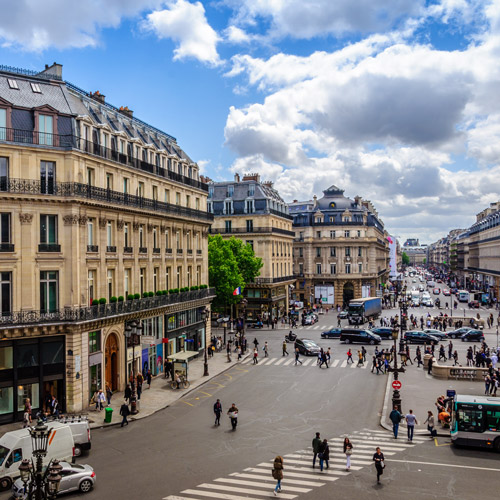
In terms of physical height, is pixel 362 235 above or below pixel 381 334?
above

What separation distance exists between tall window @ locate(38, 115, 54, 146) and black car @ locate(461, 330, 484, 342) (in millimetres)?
46548

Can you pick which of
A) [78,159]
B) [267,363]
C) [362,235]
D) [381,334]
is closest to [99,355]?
[78,159]

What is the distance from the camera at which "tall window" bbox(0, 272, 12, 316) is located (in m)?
28.3

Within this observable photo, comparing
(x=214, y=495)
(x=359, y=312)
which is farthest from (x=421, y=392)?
(x=359, y=312)

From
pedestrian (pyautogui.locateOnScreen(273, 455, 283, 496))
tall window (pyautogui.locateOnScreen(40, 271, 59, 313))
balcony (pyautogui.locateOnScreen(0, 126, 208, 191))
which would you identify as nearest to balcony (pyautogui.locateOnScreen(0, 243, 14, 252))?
tall window (pyautogui.locateOnScreen(40, 271, 59, 313))

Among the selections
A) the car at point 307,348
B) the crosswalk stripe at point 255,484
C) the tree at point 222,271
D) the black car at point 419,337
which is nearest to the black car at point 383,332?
the black car at point 419,337

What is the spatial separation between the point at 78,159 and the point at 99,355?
12.1 m

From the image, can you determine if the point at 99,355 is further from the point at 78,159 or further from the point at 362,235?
the point at 362,235

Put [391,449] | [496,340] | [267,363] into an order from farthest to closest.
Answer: [496,340]
[267,363]
[391,449]

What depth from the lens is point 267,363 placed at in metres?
45.2

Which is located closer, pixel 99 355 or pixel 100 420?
pixel 100 420

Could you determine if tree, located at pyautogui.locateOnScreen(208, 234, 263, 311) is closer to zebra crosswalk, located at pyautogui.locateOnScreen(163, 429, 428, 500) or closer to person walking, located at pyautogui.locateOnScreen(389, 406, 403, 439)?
person walking, located at pyautogui.locateOnScreen(389, 406, 403, 439)

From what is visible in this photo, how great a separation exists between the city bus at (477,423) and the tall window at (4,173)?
26020mm

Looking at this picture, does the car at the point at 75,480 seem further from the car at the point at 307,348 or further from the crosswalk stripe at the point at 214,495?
the car at the point at 307,348
